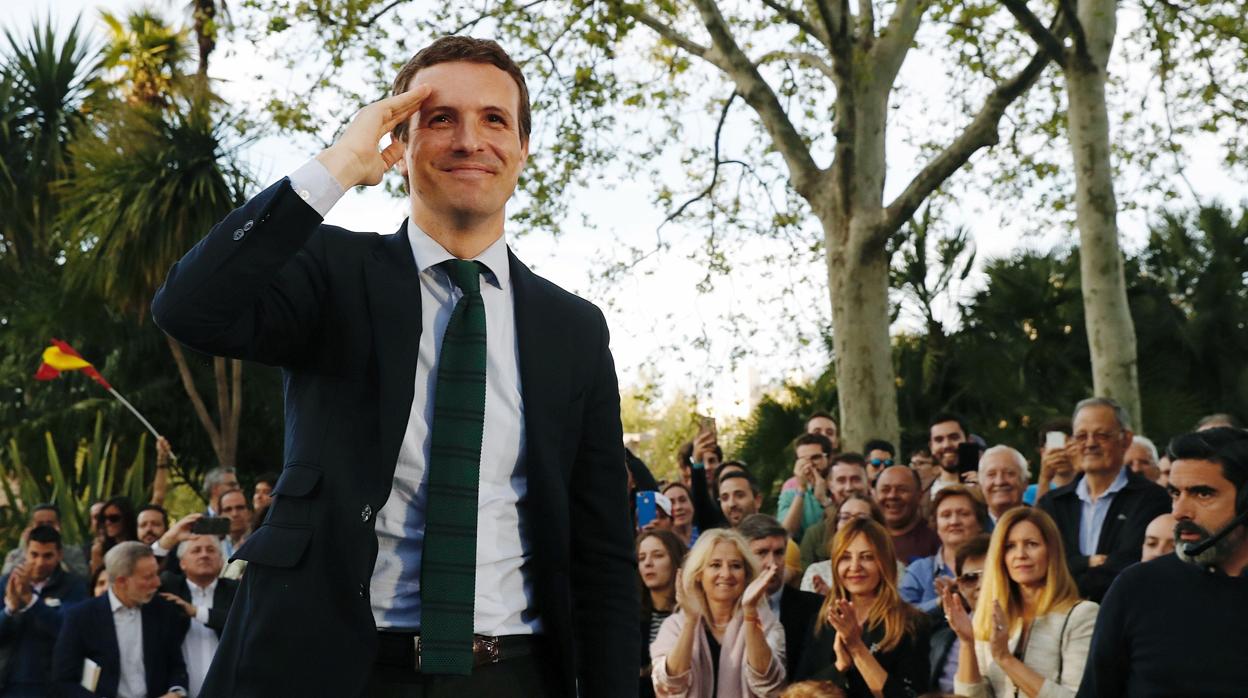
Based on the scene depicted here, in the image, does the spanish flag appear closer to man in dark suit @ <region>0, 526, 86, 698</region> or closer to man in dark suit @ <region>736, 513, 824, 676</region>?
man in dark suit @ <region>0, 526, 86, 698</region>

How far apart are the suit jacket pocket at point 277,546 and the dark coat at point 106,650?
6.89 meters

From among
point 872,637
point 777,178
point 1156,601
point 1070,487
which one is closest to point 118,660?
point 872,637

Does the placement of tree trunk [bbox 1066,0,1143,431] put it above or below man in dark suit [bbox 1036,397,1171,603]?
above

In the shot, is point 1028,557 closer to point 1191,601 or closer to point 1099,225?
point 1191,601

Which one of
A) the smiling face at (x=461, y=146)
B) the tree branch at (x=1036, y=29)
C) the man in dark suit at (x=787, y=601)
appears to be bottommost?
the man in dark suit at (x=787, y=601)

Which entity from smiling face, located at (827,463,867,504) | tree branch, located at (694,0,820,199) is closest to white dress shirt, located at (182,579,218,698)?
smiling face, located at (827,463,867,504)

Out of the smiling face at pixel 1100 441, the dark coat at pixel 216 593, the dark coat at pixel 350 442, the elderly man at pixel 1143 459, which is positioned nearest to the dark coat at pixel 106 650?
the dark coat at pixel 216 593

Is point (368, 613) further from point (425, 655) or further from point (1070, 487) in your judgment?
point (1070, 487)

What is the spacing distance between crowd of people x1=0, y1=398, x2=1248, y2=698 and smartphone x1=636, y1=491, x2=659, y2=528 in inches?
0.6

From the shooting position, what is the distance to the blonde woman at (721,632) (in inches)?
259

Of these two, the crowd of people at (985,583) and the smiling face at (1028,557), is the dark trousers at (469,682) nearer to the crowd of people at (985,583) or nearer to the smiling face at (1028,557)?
the crowd of people at (985,583)

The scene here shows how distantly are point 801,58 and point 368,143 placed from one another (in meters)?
13.5

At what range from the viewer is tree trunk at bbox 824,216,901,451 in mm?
13805

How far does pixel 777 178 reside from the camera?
15922 mm
